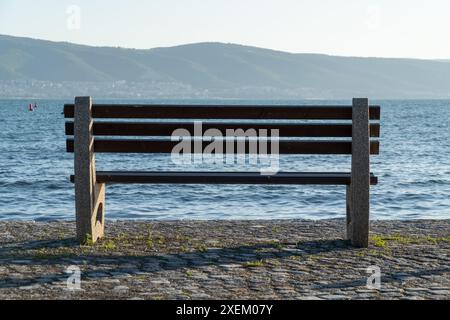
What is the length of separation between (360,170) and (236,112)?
1.18 m

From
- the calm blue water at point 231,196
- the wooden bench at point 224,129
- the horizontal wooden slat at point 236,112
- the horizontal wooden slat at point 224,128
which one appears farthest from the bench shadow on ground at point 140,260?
the calm blue water at point 231,196

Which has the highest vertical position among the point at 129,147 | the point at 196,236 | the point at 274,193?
the point at 129,147

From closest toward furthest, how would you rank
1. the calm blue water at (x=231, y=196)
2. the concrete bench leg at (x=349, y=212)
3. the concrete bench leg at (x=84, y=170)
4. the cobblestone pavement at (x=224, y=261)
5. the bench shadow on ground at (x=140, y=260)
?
the cobblestone pavement at (x=224, y=261) < the bench shadow on ground at (x=140, y=260) < the concrete bench leg at (x=84, y=170) < the concrete bench leg at (x=349, y=212) < the calm blue water at (x=231, y=196)

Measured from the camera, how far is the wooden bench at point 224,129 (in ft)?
22.6

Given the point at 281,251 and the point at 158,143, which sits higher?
the point at 158,143

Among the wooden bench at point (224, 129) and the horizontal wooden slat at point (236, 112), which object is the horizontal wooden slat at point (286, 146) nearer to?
the wooden bench at point (224, 129)

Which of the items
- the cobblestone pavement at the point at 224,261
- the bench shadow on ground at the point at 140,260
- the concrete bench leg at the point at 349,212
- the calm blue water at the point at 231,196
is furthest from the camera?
the calm blue water at the point at 231,196

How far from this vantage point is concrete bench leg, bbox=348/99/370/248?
6.91m

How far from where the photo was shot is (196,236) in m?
7.66

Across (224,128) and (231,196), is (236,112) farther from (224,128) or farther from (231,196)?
(231,196)

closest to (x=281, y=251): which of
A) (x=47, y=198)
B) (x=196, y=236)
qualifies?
(x=196, y=236)
